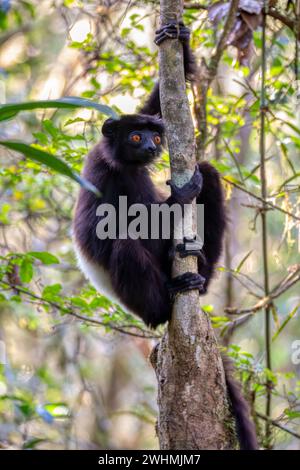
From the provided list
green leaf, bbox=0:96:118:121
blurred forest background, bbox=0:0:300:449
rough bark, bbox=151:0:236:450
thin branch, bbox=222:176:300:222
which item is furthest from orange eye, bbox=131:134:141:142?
green leaf, bbox=0:96:118:121

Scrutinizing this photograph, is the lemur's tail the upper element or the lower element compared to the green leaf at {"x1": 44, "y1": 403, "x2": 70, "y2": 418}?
lower

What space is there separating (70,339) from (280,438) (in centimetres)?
538

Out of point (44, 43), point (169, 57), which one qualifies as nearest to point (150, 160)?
point (169, 57)

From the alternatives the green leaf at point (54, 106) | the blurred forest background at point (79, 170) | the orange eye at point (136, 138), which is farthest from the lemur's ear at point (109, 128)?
the green leaf at point (54, 106)

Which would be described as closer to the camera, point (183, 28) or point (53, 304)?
point (183, 28)

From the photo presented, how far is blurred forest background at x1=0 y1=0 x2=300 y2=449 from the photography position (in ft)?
17.1

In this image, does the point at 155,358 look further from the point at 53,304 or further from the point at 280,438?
the point at 280,438

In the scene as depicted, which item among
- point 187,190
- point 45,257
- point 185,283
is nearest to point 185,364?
point 185,283

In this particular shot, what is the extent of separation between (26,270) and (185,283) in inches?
59.4

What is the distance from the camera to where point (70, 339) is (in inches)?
413

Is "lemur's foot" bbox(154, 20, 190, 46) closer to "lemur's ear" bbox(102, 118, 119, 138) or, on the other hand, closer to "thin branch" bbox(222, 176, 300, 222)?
"lemur's ear" bbox(102, 118, 119, 138)

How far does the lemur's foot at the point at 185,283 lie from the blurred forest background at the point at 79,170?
102 cm

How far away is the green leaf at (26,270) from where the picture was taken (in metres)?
4.73

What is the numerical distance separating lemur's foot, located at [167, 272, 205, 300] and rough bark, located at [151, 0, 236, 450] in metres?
0.05
